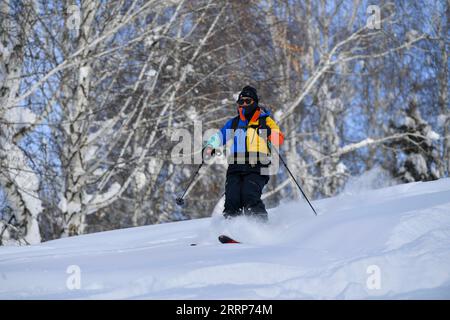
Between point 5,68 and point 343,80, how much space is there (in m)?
11.0

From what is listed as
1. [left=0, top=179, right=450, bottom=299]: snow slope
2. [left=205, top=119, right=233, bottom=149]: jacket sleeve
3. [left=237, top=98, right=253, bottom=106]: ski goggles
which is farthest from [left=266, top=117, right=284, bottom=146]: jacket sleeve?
[left=0, top=179, right=450, bottom=299]: snow slope

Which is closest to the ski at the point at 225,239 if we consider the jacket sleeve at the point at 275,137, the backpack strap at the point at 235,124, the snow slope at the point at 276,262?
the snow slope at the point at 276,262

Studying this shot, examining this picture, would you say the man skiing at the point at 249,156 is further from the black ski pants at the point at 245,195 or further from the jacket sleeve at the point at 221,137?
the jacket sleeve at the point at 221,137

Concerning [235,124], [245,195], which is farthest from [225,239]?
[235,124]

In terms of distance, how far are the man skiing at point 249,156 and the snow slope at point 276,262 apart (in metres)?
0.27

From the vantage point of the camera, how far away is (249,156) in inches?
239

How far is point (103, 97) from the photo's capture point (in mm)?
9664

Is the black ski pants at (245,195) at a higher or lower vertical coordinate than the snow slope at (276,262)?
higher

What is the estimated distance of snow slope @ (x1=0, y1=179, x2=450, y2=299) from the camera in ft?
11.0

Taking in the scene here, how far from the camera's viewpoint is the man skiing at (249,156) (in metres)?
6.03
